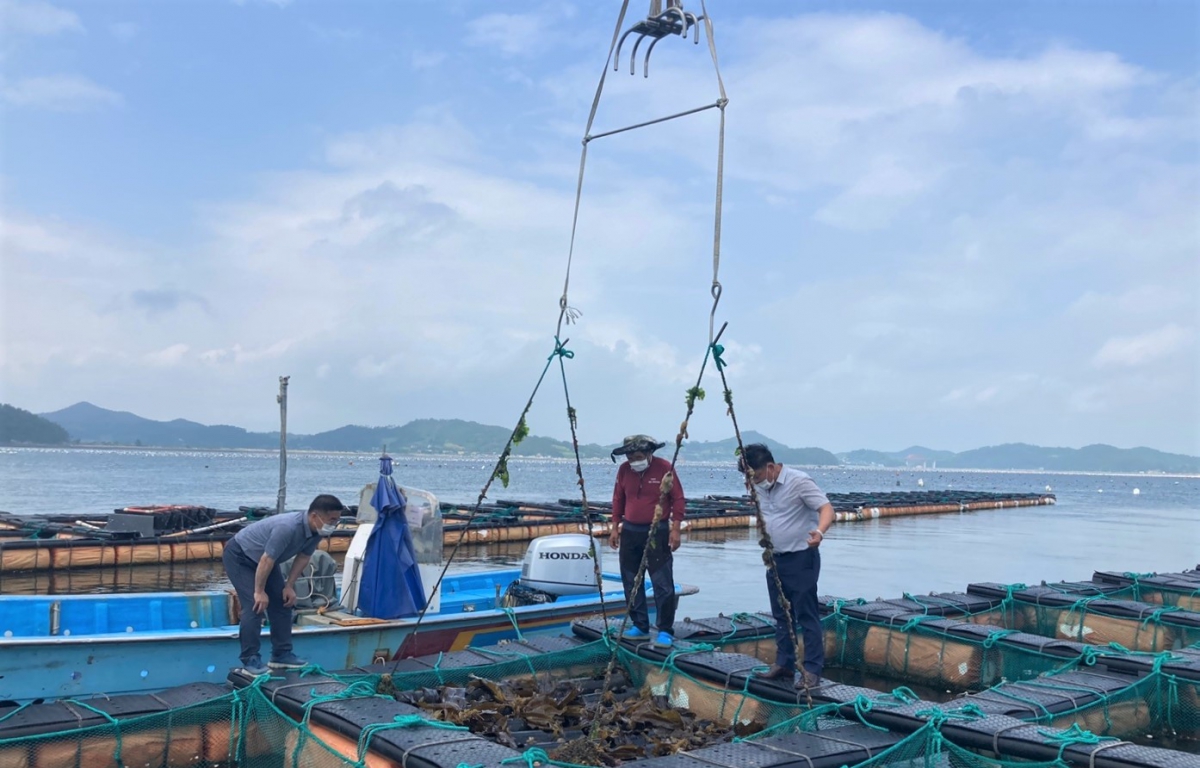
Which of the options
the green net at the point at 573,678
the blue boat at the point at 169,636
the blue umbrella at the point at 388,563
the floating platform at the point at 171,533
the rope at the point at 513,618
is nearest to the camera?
the green net at the point at 573,678

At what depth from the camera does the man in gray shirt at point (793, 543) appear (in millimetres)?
7625

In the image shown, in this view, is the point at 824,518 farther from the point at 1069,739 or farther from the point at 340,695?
the point at 340,695

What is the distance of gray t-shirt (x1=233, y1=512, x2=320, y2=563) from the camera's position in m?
7.91

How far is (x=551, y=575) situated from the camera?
12641 millimetres

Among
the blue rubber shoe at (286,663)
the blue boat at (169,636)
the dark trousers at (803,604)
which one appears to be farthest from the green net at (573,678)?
the blue boat at (169,636)

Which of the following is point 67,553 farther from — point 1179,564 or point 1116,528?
point 1116,528

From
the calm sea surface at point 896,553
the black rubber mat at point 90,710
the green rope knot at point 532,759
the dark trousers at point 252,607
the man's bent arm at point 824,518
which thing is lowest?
the calm sea surface at point 896,553

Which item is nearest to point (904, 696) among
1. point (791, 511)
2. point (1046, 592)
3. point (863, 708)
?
point (863, 708)

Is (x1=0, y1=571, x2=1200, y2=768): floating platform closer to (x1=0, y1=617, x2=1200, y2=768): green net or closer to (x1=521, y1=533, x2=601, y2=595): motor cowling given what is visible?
(x1=0, y1=617, x2=1200, y2=768): green net

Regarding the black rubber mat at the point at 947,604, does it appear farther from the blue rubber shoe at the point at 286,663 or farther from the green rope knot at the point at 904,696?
the blue rubber shoe at the point at 286,663

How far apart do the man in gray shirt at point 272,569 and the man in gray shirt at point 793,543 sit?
3.59m

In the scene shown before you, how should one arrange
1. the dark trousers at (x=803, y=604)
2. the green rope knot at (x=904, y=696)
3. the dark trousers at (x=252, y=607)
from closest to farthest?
1. the green rope knot at (x=904, y=696)
2. the dark trousers at (x=803, y=604)
3. the dark trousers at (x=252, y=607)

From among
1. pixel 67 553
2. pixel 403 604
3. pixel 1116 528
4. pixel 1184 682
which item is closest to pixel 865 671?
pixel 1184 682

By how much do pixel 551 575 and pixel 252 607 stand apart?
5.11m
